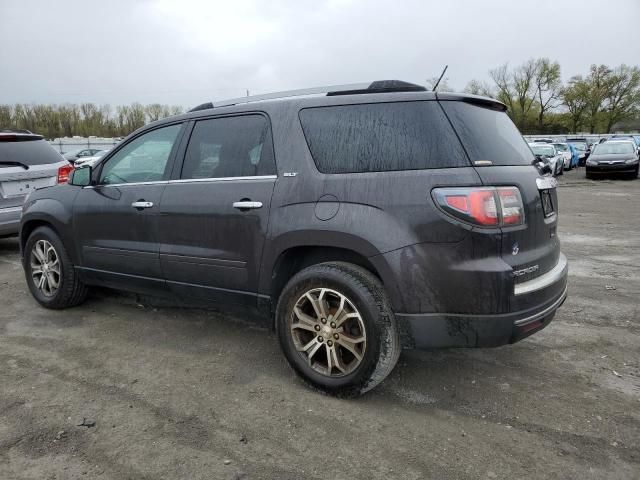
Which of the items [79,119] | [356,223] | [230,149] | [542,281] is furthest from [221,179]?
[79,119]

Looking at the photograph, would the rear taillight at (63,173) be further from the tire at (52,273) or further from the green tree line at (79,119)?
the green tree line at (79,119)

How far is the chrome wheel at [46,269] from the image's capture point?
469cm

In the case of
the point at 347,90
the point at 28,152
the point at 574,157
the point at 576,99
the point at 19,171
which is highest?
the point at 576,99

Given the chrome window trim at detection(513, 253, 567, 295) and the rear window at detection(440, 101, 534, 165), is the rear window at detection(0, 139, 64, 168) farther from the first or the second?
the chrome window trim at detection(513, 253, 567, 295)

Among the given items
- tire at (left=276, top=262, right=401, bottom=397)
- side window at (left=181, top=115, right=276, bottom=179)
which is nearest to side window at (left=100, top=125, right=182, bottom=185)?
side window at (left=181, top=115, right=276, bottom=179)

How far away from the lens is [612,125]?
68.4 meters

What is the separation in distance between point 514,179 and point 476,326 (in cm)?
83

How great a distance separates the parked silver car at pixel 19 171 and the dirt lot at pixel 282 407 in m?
2.64

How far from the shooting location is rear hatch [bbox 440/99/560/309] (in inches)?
107

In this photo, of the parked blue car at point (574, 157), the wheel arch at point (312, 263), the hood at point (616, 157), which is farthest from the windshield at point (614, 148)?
the wheel arch at point (312, 263)

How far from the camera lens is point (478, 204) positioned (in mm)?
2641

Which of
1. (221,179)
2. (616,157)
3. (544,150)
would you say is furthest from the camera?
(544,150)

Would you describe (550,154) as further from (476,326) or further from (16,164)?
(476,326)

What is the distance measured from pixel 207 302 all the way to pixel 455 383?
1818mm
